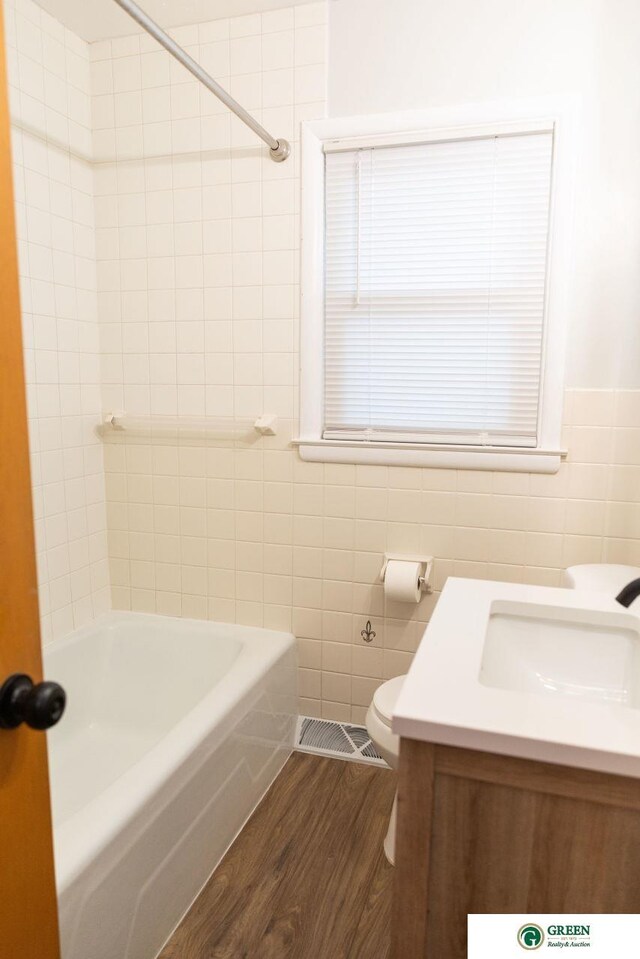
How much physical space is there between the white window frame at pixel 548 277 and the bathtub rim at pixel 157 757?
28.6 inches

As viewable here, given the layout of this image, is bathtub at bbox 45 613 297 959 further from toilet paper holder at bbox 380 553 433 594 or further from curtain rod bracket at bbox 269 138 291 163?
curtain rod bracket at bbox 269 138 291 163

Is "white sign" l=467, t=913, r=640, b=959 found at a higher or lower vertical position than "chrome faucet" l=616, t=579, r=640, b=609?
lower

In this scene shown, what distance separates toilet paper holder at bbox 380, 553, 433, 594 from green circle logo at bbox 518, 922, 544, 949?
1.32 metres

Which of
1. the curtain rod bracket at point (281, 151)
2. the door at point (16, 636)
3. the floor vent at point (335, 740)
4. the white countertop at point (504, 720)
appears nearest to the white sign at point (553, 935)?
the white countertop at point (504, 720)

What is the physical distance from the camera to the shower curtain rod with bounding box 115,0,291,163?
156 cm

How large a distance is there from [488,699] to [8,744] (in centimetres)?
68

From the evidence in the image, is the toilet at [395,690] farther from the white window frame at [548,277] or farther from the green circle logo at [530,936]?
the green circle logo at [530,936]

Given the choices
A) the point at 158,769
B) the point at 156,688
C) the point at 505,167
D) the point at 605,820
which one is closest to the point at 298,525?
the point at 156,688

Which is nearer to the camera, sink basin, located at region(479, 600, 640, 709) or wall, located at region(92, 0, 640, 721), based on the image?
sink basin, located at region(479, 600, 640, 709)

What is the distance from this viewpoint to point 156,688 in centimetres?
238

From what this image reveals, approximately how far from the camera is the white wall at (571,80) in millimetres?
1892

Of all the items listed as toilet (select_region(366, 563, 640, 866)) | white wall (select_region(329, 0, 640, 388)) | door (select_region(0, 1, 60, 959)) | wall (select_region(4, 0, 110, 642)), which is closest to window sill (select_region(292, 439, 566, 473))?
white wall (select_region(329, 0, 640, 388))

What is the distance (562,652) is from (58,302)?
2.02m

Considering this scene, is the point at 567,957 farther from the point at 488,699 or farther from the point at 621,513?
the point at 621,513
